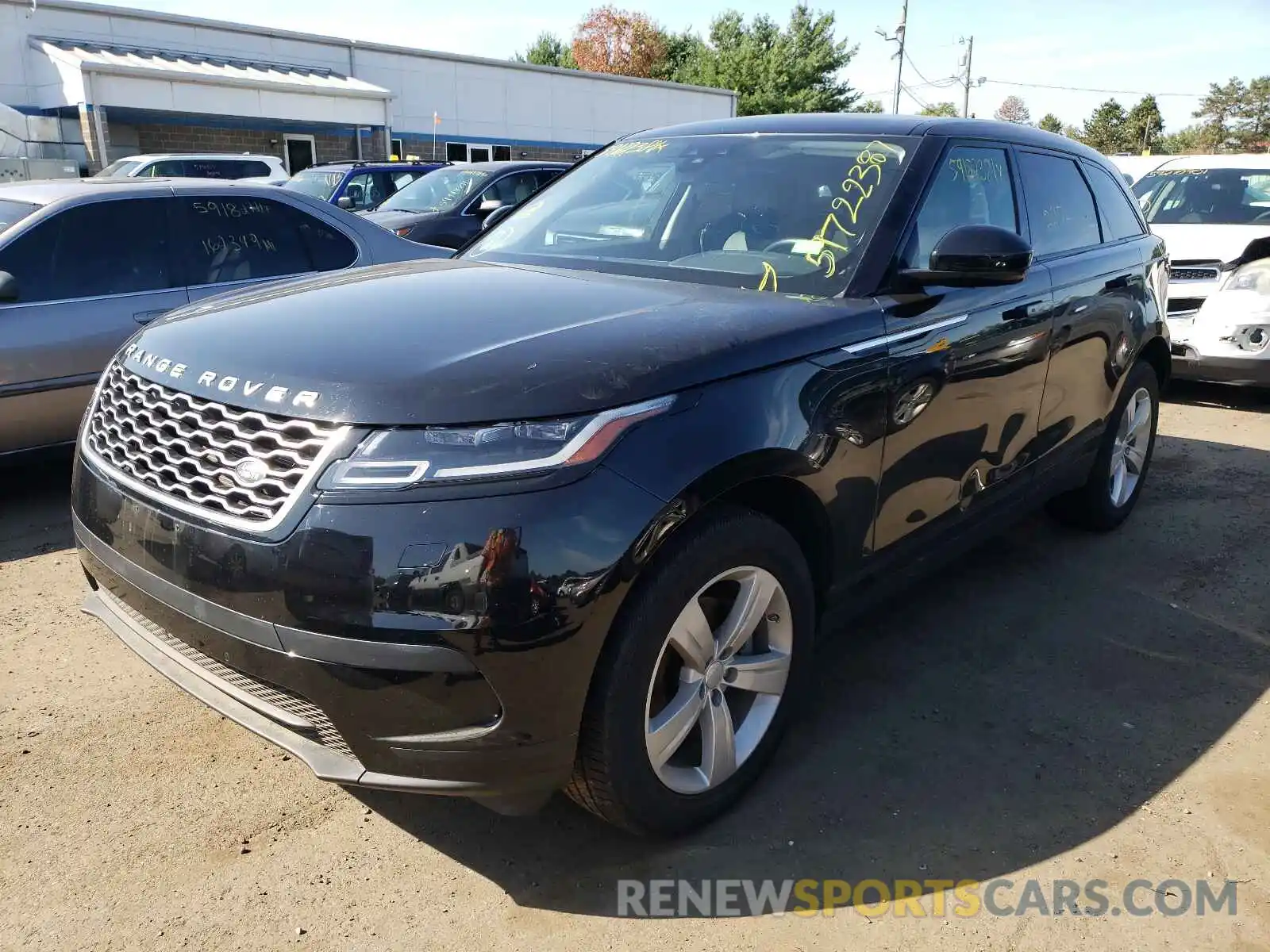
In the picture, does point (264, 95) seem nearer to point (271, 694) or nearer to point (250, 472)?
point (250, 472)

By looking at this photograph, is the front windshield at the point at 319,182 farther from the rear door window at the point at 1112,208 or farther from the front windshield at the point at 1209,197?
the rear door window at the point at 1112,208

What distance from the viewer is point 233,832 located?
2.54 meters

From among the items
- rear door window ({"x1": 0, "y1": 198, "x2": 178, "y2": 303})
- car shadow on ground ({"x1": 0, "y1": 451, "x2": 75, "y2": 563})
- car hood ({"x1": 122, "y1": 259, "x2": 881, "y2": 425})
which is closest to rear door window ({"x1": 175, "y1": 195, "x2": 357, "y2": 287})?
rear door window ({"x1": 0, "y1": 198, "x2": 178, "y2": 303})

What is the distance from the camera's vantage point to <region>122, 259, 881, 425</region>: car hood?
81.7 inches

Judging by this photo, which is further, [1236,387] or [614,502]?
[1236,387]

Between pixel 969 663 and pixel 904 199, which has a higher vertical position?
pixel 904 199

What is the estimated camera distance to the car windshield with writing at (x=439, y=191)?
464 inches

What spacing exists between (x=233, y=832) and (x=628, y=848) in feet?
3.36

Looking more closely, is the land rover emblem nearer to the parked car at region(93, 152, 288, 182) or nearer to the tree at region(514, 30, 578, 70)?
the parked car at region(93, 152, 288, 182)

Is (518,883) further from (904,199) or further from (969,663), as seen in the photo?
(904,199)

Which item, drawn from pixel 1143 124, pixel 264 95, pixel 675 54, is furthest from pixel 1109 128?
pixel 264 95

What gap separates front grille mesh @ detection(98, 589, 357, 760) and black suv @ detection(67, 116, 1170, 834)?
0.01 meters

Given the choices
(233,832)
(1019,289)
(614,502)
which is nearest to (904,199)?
(1019,289)

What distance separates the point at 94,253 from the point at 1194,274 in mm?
8120
